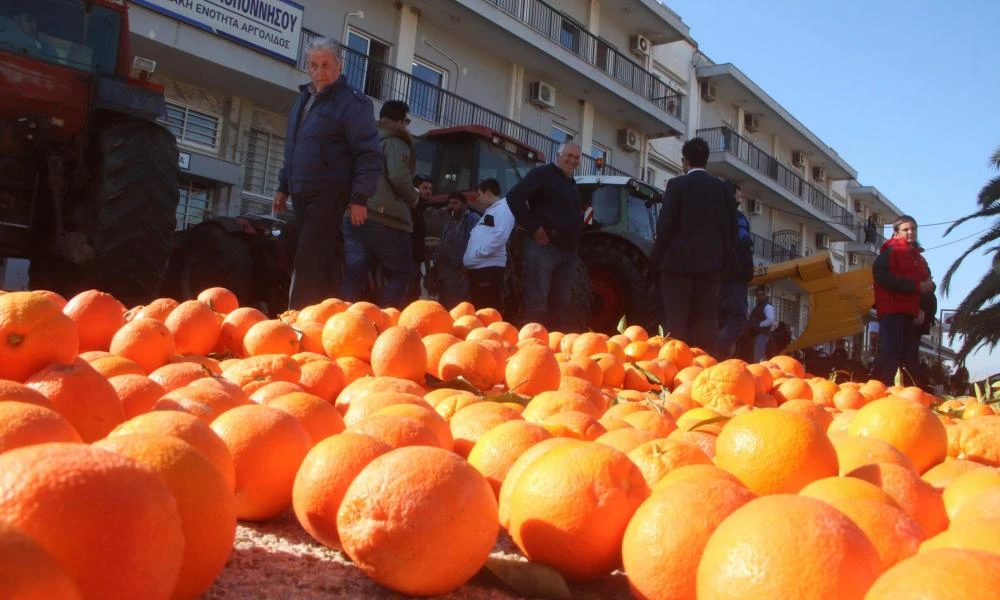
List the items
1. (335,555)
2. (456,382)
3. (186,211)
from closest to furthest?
1. (335,555)
2. (456,382)
3. (186,211)

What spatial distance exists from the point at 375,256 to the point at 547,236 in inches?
51.2

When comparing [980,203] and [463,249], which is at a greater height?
[980,203]

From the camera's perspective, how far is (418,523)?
1.00m

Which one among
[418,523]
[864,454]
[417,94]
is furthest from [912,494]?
[417,94]

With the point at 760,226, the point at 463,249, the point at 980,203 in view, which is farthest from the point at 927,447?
the point at 760,226

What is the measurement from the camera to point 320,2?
14188 millimetres

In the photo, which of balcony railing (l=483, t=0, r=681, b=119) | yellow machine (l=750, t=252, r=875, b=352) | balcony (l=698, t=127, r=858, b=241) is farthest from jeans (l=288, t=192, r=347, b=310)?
balcony (l=698, t=127, r=858, b=241)

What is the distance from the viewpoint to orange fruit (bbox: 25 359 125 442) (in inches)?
53.4

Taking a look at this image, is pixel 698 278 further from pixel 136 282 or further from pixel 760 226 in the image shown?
pixel 760 226

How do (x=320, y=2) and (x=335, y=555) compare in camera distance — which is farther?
(x=320, y=2)

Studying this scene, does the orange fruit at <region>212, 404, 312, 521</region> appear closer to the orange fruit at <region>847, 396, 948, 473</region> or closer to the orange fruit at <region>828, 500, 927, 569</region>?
the orange fruit at <region>828, 500, 927, 569</region>

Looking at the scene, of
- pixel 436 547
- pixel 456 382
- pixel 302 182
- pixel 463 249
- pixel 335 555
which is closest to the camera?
pixel 436 547

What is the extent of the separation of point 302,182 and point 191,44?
27.7 ft

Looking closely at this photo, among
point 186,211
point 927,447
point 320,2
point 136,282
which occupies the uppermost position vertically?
point 320,2
